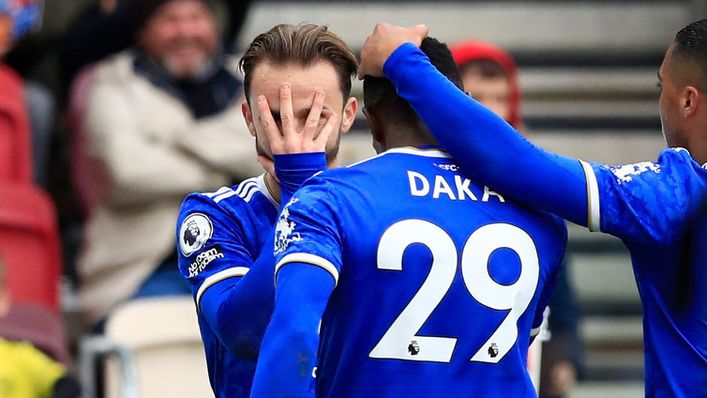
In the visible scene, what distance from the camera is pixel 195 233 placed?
3768 millimetres

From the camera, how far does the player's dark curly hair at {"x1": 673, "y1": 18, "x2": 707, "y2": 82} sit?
370cm

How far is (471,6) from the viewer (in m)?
8.39

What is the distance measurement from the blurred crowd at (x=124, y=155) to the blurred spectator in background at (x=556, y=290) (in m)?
0.02

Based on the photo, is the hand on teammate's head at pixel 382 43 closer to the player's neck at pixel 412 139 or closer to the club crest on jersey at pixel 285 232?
the player's neck at pixel 412 139

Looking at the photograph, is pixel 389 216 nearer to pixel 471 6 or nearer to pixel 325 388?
pixel 325 388

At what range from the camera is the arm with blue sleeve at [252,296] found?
3.48 meters

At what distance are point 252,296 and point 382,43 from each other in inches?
25.0

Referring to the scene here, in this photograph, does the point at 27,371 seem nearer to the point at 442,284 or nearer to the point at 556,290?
the point at 556,290

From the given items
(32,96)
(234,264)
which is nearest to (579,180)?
(234,264)

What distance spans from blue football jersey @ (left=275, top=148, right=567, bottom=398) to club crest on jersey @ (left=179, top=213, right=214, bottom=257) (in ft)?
1.26

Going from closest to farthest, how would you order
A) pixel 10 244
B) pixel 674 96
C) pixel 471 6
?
1. pixel 674 96
2. pixel 10 244
3. pixel 471 6

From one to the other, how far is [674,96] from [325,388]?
3.50ft

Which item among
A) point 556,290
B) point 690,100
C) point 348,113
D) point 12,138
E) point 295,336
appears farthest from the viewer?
point 12,138

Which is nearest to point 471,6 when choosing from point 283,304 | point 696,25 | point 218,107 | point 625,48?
point 625,48
